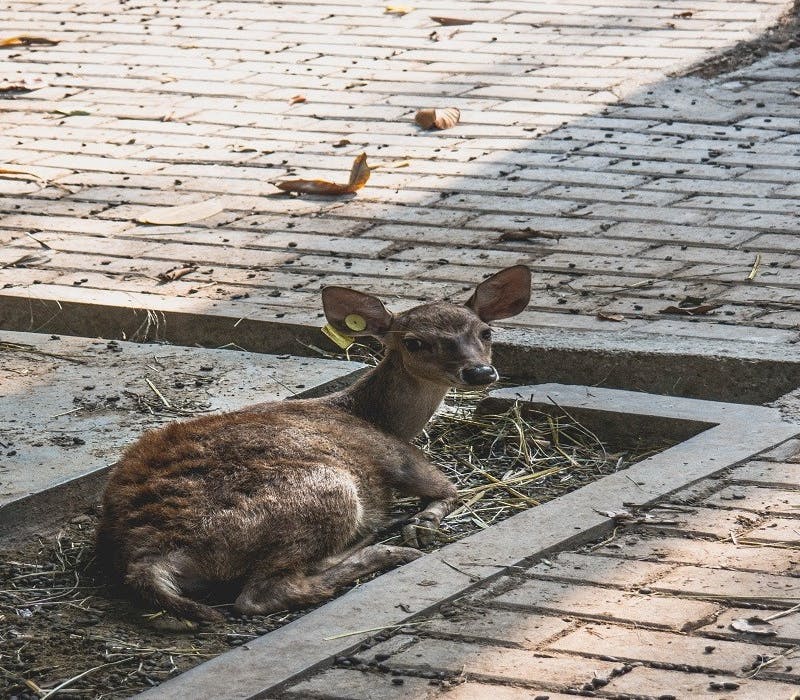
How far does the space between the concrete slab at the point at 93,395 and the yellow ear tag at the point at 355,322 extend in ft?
1.24

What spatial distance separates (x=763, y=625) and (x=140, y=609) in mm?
1709

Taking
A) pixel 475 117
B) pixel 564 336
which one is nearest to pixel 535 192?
pixel 475 117

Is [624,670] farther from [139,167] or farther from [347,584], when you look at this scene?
[139,167]

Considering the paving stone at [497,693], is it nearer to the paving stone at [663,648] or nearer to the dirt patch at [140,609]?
the paving stone at [663,648]

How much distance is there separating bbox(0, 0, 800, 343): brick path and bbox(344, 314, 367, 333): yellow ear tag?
899 mm

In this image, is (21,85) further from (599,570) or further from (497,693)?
(497,693)

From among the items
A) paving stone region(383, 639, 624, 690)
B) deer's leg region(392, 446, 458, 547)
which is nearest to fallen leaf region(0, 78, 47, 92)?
deer's leg region(392, 446, 458, 547)

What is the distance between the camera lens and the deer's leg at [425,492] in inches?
199

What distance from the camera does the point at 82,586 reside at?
184 inches

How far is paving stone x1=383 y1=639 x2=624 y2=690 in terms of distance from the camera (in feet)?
12.3

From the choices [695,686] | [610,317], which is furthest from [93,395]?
[695,686]

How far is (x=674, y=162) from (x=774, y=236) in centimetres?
143

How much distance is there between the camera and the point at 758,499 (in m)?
4.82

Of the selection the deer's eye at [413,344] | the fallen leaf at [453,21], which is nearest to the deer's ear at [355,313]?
the deer's eye at [413,344]
